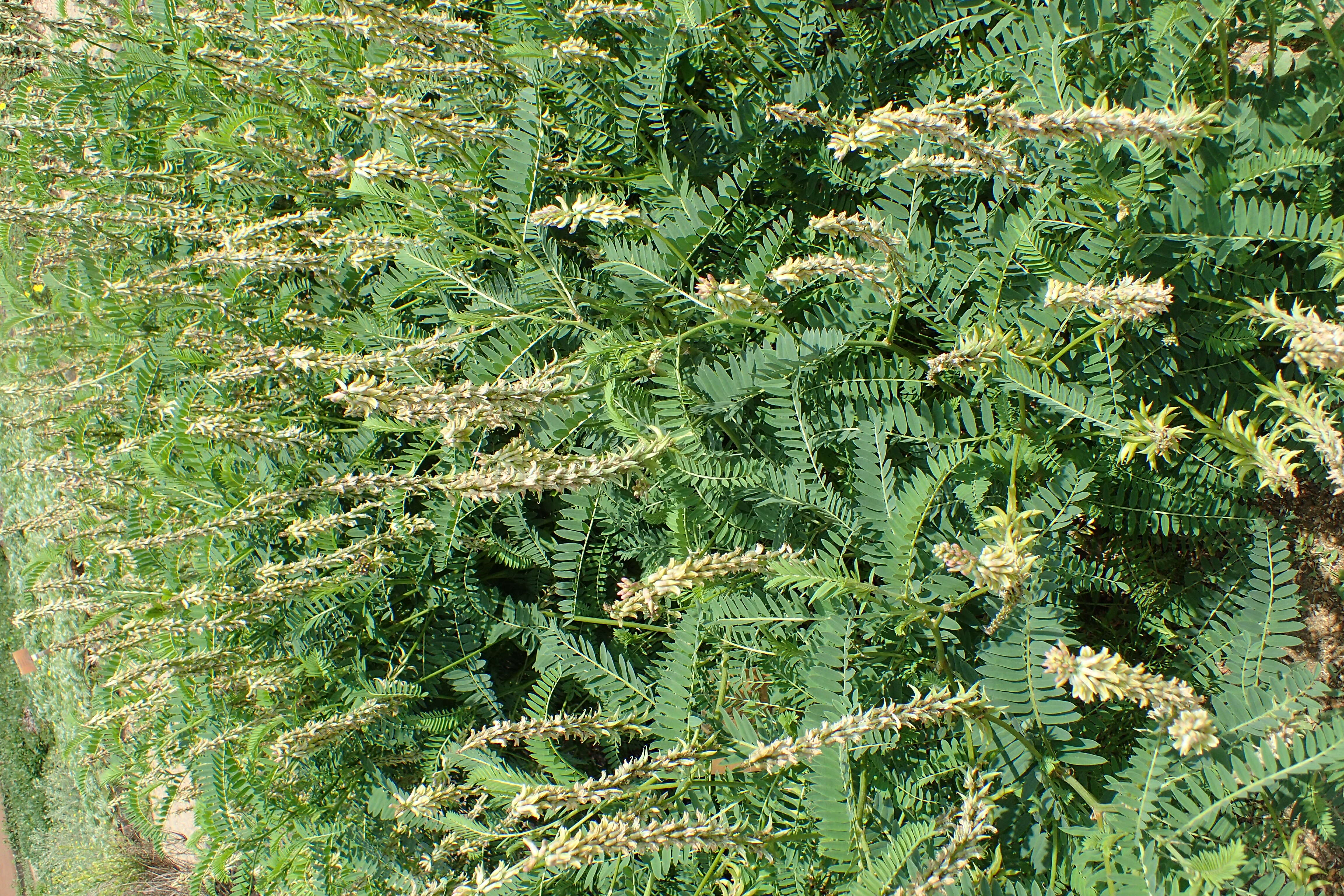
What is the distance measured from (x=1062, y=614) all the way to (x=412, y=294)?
6.41 ft

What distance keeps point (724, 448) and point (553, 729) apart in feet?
2.66

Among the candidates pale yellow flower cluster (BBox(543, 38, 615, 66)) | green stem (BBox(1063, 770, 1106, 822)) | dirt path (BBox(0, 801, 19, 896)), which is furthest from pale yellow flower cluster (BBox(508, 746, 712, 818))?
dirt path (BBox(0, 801, 19, 896))

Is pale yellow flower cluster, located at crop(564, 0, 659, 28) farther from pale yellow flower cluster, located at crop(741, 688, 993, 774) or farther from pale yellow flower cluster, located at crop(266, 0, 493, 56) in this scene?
pale yellow flower cluster, located at crop(741, 688, 993, 774)

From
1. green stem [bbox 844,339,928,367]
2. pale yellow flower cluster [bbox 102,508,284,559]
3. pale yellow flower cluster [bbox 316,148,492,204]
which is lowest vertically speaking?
pale yellow flower cluster [bbox 102,508,284,559]

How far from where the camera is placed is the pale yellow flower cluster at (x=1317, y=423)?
0.98 meters

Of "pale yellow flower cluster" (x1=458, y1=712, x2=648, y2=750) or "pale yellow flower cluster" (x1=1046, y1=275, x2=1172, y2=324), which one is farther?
"pale yellow flower cluster" (x1=458, y1=712, x2=648, y2=750)

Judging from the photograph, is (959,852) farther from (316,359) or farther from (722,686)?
(316,359)

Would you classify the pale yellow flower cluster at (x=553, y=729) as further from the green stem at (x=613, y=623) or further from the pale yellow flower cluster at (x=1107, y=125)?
the pale yellow flower cluster at (x=1107, y=125)

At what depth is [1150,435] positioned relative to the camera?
1234mm

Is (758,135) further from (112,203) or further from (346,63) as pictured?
(112,203)

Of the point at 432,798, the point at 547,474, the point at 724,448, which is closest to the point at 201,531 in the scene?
the point at 432,798

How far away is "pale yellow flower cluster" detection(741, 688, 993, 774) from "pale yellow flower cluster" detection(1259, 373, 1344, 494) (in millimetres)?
530

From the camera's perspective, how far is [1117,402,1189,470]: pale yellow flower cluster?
123 cm

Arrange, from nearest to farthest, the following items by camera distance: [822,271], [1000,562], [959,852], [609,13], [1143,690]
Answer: [1143,690] → [1000,562] → [959,852] → [822,271] → [609,13]
